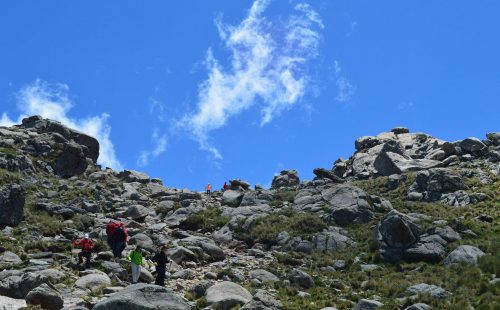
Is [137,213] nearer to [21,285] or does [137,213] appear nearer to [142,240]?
[142,240]

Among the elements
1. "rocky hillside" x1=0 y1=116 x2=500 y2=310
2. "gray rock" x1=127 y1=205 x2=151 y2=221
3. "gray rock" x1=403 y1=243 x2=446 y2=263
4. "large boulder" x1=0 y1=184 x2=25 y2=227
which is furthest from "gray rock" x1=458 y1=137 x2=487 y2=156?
"large boulder" x1=0 y1=184 x2=25 y2=227

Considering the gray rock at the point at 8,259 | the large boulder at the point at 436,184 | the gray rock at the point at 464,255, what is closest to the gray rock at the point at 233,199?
the large boulder at the point at 436,184

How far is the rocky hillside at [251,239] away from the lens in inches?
989

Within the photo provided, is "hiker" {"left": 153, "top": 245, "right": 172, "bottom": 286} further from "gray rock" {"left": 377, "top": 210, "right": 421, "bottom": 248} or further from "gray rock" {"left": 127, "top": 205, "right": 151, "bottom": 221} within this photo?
"gray rock" {"left": 127, "top": 205, "right": 151, "bottom": 221}

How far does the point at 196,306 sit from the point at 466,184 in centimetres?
4662

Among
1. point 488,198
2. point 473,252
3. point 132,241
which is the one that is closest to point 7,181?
point 132,241

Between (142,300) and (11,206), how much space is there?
2529cm

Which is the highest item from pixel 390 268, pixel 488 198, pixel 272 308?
pixel 488 198

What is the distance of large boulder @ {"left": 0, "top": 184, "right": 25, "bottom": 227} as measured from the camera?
A: 40.0 meters

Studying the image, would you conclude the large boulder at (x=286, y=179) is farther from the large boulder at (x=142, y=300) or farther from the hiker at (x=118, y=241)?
the large boulder at (x=142, y=300)

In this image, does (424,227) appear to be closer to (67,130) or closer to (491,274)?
(491,274)

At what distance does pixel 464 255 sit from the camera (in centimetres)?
3469

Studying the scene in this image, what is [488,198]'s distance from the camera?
55125mm

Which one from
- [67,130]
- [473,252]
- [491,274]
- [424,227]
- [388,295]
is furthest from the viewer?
[67,130]
